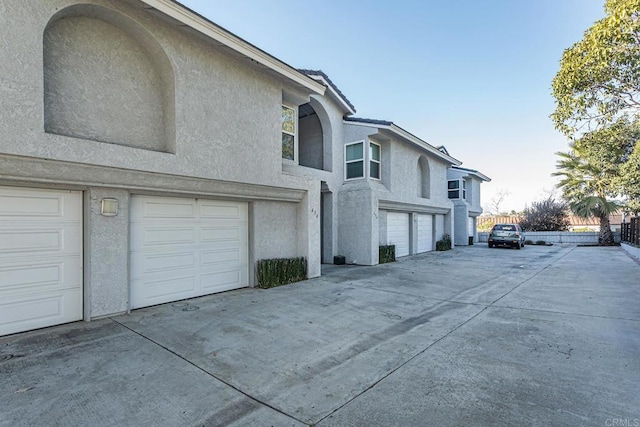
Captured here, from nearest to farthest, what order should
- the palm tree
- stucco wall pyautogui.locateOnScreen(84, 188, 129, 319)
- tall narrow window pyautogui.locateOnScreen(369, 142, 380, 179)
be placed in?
stucco wall pyautogui.locateOnScreen(84, 188, 129, 319) → tall narrow window pyautogui.locateOnScreen(369, 142, 380, 179) → the palm tree

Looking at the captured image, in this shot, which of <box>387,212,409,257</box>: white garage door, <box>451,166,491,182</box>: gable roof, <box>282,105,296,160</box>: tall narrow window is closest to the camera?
<box>282,105,296,160</box>: tall narrow window

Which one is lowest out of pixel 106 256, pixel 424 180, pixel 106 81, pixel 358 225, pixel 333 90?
pixel 106 256

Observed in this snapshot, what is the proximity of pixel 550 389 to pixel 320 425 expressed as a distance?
254 cm

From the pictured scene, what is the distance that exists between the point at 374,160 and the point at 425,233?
6.62m

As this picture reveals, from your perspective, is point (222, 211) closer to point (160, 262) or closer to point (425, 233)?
point (160, 262)

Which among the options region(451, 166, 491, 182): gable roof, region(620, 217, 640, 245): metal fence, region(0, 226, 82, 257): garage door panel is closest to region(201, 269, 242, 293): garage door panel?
region(0, 226, 82, 257): garage door panel

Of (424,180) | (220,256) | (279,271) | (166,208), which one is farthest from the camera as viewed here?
(424,180)

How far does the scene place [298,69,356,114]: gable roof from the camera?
12.0 meters

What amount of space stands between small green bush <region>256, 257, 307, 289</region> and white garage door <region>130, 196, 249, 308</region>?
1.56 ft

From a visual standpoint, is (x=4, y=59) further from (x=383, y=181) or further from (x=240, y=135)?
(x=383, y=181)

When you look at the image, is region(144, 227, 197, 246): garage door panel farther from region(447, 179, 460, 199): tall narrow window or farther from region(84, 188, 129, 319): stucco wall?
region(447, 179, 460, 199): tall narrow window

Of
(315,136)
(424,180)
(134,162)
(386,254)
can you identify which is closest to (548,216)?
(424,180)

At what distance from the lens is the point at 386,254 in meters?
13.5

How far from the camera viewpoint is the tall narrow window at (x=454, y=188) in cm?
2262
